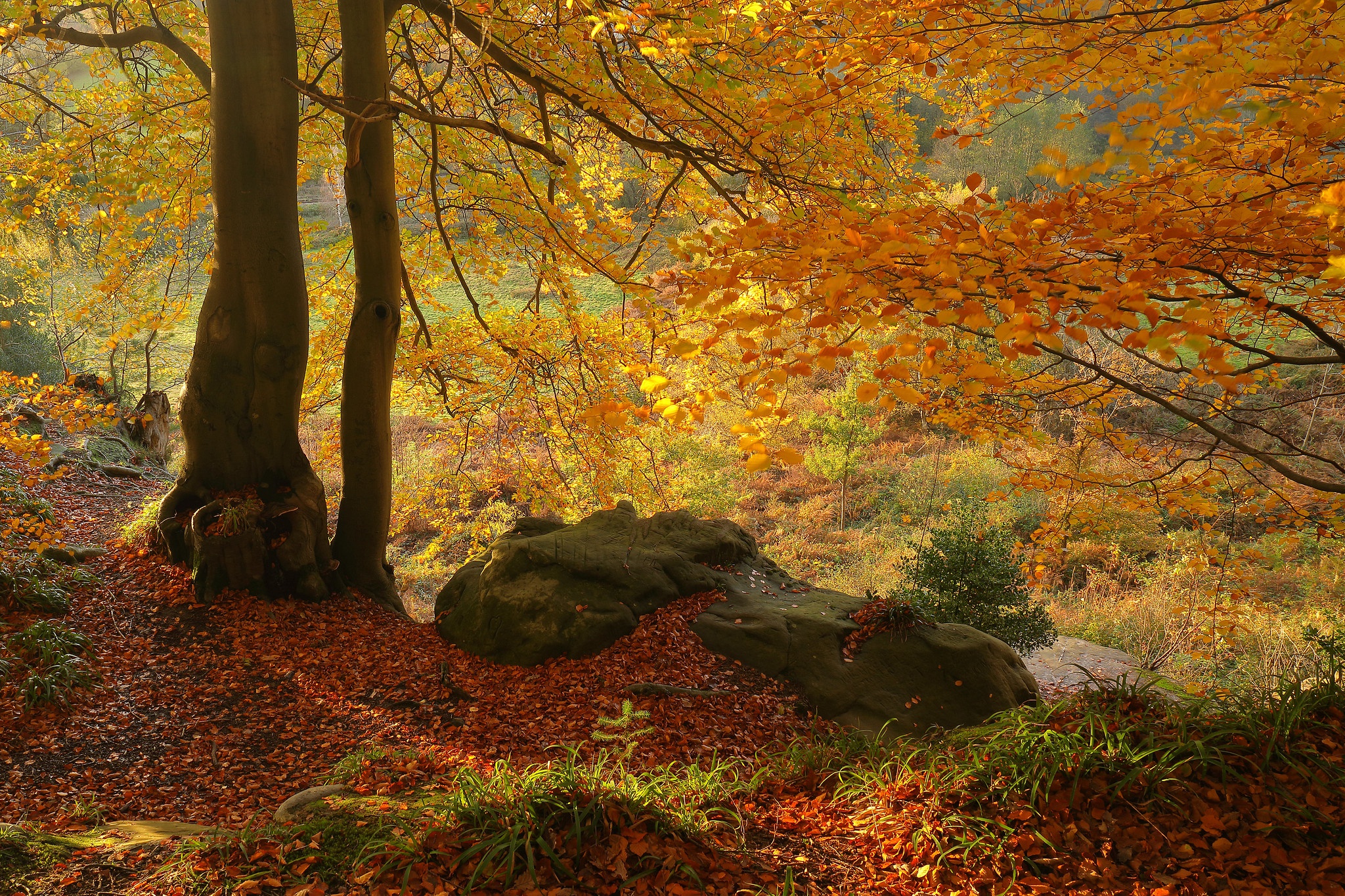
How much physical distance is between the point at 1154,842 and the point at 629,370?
273cm

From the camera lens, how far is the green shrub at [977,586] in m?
6.07

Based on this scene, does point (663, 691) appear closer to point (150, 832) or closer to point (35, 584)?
point (150, 832)

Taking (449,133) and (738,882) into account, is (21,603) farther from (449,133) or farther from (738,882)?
(738,882)

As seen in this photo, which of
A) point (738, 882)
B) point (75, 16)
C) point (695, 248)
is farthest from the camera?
point (75, 16)

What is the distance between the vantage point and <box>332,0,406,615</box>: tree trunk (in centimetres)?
469

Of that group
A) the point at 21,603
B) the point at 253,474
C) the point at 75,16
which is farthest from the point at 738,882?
the point at 75,16

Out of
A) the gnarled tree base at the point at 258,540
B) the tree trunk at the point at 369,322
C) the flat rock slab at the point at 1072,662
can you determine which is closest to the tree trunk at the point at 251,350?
the gnarled tree base at the point at 258,540

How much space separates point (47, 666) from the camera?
12.3 feet

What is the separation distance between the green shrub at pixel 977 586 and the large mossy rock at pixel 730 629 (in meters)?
1.24

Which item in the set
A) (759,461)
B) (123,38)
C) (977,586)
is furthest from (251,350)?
(977,586)

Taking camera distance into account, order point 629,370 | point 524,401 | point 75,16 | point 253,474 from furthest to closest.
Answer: point 524,401, point 75,16, point 253,474, point 629,370

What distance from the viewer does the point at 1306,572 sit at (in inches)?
399

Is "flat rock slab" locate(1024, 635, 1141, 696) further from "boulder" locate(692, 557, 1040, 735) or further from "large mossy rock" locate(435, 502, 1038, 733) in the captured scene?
"large mossy rock" locate(435, 502, 1038, 733)

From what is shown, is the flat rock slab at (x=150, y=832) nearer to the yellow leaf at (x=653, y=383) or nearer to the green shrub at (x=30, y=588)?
the yellow leaf at (x=653, y=383)
